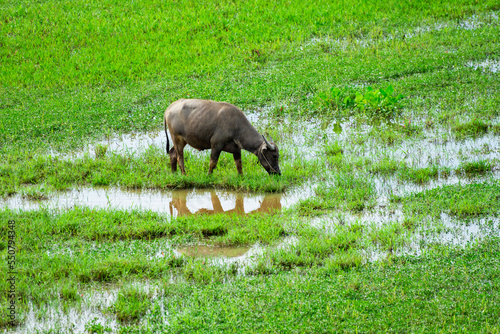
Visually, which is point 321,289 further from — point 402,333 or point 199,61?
point 199,61

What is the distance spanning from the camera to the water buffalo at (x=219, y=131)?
920 cm

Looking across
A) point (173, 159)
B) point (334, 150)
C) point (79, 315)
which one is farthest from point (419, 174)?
point (79, 315)

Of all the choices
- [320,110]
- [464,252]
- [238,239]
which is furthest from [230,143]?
[464,252]

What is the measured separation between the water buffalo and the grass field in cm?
43

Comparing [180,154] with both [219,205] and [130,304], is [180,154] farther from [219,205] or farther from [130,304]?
[130,304]

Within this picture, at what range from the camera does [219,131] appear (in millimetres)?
9211

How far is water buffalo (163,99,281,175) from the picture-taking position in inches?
362

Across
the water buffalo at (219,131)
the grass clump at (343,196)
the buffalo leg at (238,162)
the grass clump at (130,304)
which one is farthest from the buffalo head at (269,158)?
the grass clump at (130,304)

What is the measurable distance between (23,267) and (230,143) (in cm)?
423

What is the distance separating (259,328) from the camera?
481 centimetres

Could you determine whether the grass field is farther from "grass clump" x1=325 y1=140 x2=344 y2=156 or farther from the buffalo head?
the buffalo head

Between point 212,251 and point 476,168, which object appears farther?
point 476,168

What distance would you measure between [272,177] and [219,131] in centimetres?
123

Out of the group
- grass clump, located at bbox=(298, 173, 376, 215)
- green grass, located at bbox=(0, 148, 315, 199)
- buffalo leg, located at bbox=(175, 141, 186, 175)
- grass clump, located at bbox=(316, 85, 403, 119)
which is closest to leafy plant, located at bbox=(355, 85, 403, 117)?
grass clump, located at bbox=(316, 85, 403, 119)
